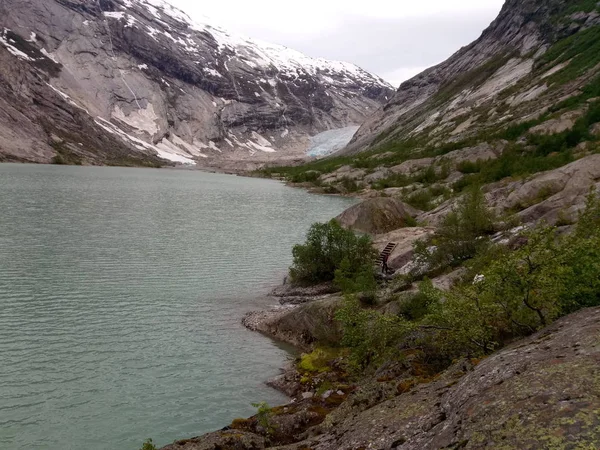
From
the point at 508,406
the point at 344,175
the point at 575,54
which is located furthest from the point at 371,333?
the point at 575,54

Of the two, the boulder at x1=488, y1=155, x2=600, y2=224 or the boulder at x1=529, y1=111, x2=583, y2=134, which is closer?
the boulder at x1=488, y1=155, x2=600, y2=224

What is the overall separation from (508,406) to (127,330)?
57.6 feet

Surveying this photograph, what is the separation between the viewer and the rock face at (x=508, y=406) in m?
5.45

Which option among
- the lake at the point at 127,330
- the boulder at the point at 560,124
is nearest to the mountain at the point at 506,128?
the boulder at the point at 560,124

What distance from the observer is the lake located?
551 inches

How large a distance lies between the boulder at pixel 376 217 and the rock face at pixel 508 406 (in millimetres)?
31626

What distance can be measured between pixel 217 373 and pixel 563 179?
2208 centimetres

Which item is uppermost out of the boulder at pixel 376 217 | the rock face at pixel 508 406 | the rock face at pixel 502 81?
the rock face at pixel 502 81

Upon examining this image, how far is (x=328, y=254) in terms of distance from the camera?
29.7 m

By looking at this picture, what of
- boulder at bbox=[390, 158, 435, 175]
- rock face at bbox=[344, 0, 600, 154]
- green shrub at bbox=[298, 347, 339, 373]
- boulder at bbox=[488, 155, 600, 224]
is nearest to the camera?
green shrub at bbox=[298, 347, 339, 373]

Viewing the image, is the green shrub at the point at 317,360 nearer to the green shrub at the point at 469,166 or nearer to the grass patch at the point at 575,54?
the green shrub at the point at 469,166

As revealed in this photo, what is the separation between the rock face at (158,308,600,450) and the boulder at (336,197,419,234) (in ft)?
104

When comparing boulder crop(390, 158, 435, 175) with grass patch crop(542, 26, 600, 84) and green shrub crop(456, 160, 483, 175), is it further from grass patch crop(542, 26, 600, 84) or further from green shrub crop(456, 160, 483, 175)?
grass patch crop(542, 26, 600, 84)

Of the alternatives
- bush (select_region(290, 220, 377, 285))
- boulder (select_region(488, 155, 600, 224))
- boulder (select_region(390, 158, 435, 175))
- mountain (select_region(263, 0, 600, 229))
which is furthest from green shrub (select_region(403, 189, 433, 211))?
boulder (select_region(390, 158, 435, 175))
